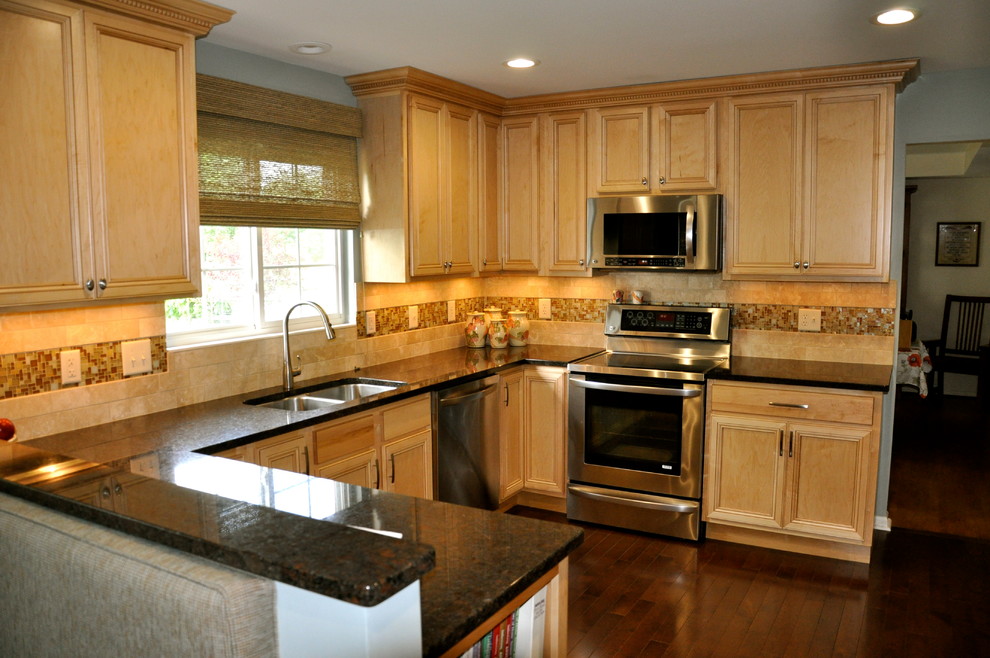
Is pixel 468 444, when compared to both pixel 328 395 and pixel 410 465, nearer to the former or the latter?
pixel 410 465

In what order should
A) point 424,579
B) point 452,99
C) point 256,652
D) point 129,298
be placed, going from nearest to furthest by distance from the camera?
point 256,652 → point 424,579 → point 129,298 → point 452,99

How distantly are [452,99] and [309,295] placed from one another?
1315 mm

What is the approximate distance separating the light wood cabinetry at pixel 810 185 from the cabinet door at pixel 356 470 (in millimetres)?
2150

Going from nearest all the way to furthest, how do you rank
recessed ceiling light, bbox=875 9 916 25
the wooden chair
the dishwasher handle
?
1. recessed ceiling light, bbox=875 9 916 25
2. the dishwasher handle
3. the wooden chair

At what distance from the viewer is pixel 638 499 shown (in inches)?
161

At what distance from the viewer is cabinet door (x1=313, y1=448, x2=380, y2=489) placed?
3088mm

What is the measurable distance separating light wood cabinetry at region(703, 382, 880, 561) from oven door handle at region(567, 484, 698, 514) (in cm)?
10

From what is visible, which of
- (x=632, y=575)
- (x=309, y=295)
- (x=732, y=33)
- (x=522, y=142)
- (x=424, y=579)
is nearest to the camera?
(x=424, y=579)

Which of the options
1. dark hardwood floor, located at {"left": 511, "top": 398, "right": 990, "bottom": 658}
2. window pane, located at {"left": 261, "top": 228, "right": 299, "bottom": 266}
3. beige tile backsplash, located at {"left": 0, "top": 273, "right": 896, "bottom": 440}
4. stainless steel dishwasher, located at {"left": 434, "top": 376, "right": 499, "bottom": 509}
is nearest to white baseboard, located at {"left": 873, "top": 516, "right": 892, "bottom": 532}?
dark hardwood floor, located at {"left": 511, "top": 398, "right": 990, "bottom": 658}

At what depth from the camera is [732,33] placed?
10.5ft

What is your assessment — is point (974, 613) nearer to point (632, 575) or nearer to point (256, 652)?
point (632, 575)

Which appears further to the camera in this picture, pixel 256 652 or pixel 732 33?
pixel 732 33

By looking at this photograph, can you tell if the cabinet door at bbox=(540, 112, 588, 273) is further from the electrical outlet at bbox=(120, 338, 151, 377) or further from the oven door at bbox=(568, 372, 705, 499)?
the electrical outlet at bbox=(120, 338, 151, 377)

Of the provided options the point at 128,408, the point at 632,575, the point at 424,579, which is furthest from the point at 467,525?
the point at 632,575
